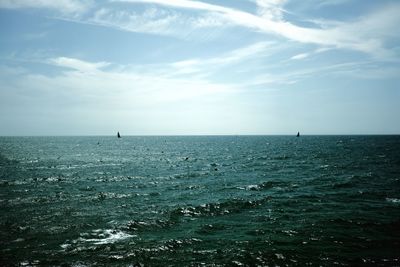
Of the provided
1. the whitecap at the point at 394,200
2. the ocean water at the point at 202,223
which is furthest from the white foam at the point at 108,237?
the whitecap at the point at 394,200

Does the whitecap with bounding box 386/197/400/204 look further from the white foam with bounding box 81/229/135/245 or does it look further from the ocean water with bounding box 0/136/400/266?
the white foam with bounding box 81/229/135/245

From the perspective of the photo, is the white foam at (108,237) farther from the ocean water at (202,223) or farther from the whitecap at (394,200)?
the whitecap at (394,200)

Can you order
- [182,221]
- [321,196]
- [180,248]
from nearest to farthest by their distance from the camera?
1. [180,248]
2. [182,221]
3. [321,196]

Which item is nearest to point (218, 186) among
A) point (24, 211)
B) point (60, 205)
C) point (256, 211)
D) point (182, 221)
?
point (256, 211)

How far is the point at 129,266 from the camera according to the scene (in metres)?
18.4

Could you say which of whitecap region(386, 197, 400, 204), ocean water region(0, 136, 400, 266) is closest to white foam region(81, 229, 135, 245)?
ocean water region(0, 136, 400, 266)

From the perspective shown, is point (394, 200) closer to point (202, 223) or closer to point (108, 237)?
point (202, 223)

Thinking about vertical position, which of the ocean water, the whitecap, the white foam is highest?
the whitecap

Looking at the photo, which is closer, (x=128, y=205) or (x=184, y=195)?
(x=128, y=205)

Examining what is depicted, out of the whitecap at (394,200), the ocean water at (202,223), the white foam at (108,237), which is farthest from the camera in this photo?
the whitecap at (394,200)

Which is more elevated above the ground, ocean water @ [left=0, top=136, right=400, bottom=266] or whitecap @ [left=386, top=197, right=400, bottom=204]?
whitecap @ [left=386, top=197, right=400, bottom=204]

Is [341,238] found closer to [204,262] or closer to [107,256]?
[204,262]

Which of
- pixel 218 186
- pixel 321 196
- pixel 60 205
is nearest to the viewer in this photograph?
pixel 60 205

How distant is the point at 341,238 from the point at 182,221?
13659 mm
